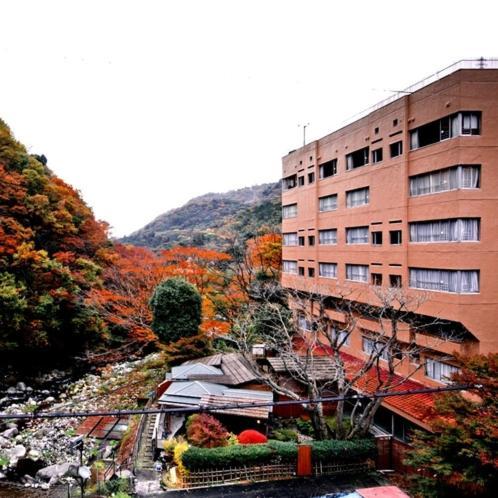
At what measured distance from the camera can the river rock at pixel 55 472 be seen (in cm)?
1656

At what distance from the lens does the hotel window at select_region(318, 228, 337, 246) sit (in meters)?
27.8

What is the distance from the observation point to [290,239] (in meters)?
34.3

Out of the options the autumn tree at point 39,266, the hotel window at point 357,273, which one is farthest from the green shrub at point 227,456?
the autumn tree at point 39,266

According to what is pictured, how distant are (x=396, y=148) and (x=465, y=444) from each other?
47.3ft

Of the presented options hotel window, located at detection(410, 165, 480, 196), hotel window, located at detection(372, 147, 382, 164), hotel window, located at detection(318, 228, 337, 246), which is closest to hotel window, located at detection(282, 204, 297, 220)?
hotel window, located at detection(318, 228, 337, 246)

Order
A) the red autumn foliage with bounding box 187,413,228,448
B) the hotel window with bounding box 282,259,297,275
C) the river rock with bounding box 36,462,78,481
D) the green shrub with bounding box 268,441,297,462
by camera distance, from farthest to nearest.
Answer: the hotel window with bounding box 282,259,297,275 < the river rock with bounding box 36,462,78,481 < the red autumn foliage with bounding box 187,413,228,448 < the green shrub with bounding box 268,441,297,462

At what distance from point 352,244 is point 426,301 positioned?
7423 mm

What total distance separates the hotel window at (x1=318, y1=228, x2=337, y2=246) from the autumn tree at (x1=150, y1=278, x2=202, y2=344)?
947 cm

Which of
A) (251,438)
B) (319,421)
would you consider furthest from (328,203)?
(251,438)

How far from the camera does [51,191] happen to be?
3288cm

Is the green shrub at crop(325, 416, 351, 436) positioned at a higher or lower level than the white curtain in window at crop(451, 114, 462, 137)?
lower

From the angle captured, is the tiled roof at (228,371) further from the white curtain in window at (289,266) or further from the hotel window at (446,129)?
the hotel window at (446,129)

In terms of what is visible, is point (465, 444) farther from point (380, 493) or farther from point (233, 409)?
point (233, 409)

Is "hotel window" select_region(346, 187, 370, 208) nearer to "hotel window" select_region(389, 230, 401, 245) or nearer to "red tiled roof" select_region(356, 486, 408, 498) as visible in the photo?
"hotel window" select_region(389, 230, 401, 245)
